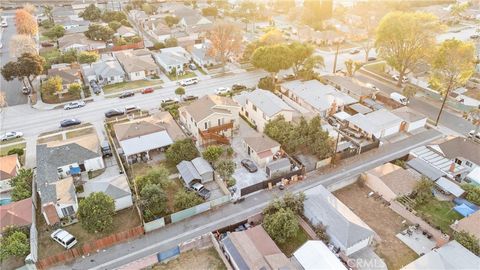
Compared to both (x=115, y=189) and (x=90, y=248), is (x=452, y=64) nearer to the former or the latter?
(x=115, y=189)

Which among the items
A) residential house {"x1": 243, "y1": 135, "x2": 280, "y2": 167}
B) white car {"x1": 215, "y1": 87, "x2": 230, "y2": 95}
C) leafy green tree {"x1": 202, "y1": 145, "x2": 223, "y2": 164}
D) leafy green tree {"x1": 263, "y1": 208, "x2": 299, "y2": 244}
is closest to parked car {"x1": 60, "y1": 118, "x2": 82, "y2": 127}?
leafy green tree {"x1": 202, "y1": 145, "x2": 223, "y2": 164}

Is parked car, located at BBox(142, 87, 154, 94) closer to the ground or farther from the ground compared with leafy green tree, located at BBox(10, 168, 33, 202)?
farther from the ground

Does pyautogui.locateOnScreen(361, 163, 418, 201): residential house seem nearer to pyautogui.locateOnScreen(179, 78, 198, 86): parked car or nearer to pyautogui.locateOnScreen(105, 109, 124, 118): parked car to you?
pyautogui.locateOnScreen(179, 78, 198, 86): parked car

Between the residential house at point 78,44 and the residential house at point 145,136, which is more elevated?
the residential house at point 78,44

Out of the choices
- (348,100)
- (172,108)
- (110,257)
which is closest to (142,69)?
(172,108)

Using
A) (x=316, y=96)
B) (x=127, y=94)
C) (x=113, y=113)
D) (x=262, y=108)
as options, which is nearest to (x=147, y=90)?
(x=127, y=94)

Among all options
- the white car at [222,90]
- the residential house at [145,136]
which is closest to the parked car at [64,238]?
the residential house at [145,136]

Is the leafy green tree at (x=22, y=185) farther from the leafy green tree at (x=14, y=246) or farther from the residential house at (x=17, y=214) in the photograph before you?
the leafy green tree at (x=14, y=246)
